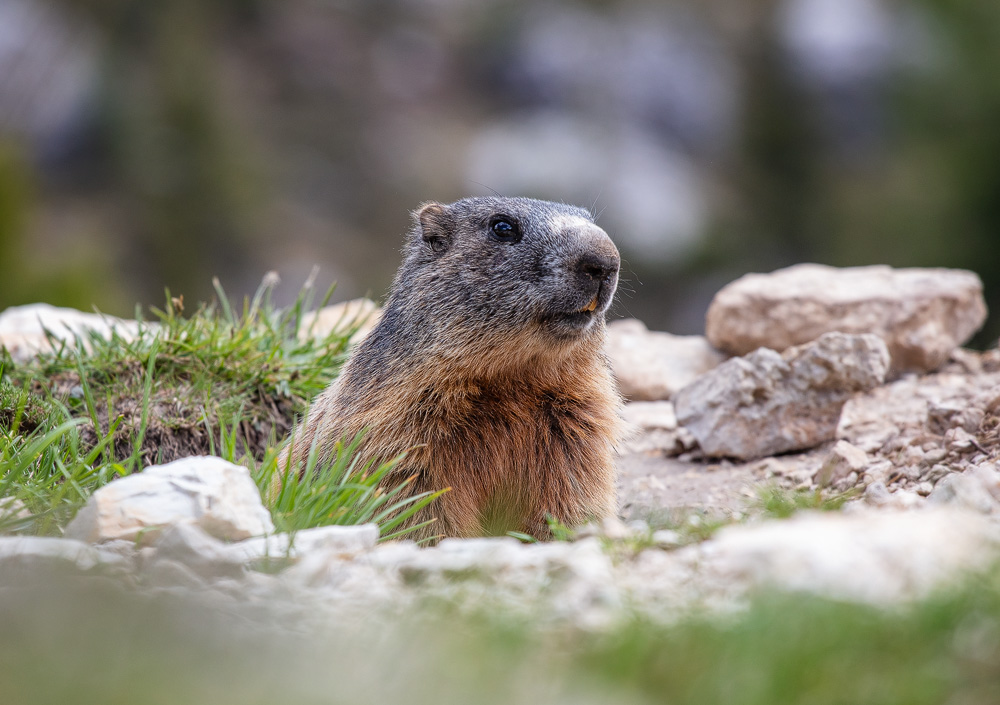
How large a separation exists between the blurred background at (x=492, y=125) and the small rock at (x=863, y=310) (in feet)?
34.4

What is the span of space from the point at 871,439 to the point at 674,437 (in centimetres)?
124

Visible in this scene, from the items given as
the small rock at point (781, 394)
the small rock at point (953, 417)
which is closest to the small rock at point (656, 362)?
the small rock at point (781, 394)

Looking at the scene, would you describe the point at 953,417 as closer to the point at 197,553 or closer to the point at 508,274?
the point at 508,274

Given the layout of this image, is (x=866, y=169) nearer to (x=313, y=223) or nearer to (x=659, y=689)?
(x=313, y=223)

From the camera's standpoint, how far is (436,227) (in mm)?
5059

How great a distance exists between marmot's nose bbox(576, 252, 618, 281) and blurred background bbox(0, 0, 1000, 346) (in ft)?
45.1

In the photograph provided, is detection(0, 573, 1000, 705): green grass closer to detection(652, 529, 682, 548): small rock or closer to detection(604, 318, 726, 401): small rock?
detection(652, 529, 682, 548): small rock

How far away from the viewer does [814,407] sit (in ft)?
18.5

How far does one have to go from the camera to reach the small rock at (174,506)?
122 inches

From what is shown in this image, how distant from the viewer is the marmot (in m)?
4.39

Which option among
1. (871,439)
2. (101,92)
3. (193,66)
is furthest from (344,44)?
(871,439)

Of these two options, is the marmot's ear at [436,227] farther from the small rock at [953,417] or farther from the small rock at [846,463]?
the small rock at [953,417]

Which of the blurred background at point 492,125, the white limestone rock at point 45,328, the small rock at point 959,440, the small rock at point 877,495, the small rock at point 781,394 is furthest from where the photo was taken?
the blurred background at point 492,125

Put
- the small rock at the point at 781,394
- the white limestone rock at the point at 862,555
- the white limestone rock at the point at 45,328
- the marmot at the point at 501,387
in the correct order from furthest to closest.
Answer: the white limestone rock at the point at 45,328 < the small rock at the point at 781,394 < the marmot at the point at 501,387 < the white limestone rock at the point at 862,555
